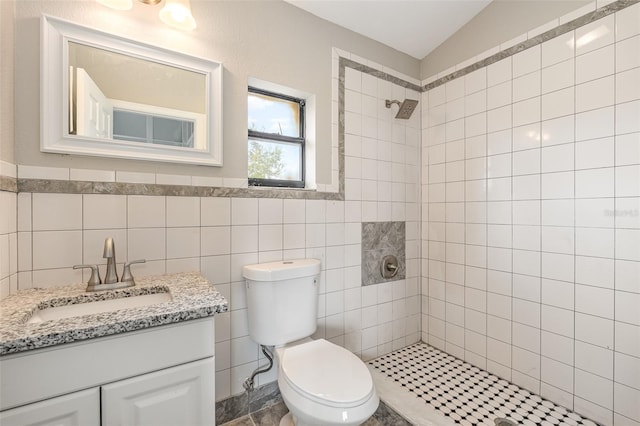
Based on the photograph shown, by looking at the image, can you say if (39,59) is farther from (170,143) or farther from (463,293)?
(463,293)

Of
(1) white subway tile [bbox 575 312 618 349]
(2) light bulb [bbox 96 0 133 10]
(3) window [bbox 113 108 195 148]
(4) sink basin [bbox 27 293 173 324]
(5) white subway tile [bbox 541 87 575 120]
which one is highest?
(2) light bulb [bbox 96 0 133 10]

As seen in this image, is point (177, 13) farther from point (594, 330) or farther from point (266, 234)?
point (594, 330)

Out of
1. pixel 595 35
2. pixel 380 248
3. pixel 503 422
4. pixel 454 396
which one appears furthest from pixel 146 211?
pixel 595 35

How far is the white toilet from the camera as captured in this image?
1.07 metres

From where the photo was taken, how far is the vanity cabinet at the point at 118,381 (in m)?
0.74

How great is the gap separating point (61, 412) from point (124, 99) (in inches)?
46.6

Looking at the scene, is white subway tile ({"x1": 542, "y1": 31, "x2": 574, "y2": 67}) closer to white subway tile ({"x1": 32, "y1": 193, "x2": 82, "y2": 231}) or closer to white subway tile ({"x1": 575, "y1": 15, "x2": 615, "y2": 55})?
white subway tile ({"x1": 575, "y1": 15, "x2": 615, "y2": 55})

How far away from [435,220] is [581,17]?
1.41 meters

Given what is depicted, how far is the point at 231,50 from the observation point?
154 centimetres

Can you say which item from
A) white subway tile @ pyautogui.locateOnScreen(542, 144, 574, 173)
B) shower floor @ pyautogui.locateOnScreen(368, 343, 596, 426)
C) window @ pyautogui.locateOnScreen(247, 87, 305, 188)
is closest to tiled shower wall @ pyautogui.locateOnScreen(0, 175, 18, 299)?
window @ pyautogui.locateOnScreen(247, 87, 305, 188)

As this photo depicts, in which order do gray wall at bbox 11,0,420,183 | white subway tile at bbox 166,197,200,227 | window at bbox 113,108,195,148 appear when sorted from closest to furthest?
1. gray wall at bbox 11,0,420,183
2. window at bbox 113,108,195,148
3. white subway tile at bbox 166,197,200,227

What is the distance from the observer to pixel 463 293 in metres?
2.08

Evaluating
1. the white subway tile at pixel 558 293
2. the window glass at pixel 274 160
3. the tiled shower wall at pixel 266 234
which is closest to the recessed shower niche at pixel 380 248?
the tiled shower wall at pixel 266 234

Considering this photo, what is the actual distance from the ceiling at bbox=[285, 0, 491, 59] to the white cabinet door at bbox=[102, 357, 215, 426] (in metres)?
1.98
